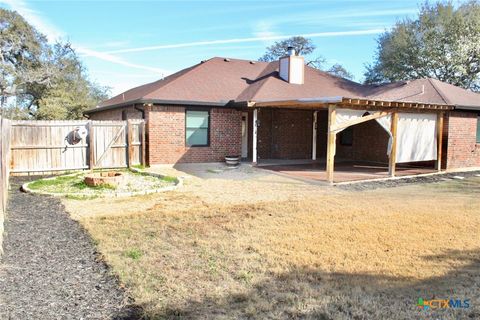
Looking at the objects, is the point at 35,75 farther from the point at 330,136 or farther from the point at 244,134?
the point at 330,136

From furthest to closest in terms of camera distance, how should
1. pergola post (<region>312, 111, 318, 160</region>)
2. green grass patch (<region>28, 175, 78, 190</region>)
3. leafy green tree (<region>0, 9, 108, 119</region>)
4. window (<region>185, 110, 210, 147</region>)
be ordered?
leafy green tree (<region>0, 9, 108, 119</region>), pergola post (<region>312, 111, 318, 160</region>), window (<region>185, 110, 210, 147</region>), green grass patch (<region>28, 175, 78, 190</region>)

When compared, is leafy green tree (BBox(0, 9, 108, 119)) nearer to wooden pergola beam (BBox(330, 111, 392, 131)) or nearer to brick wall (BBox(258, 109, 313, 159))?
brick wall (BBox(258, 109, 313, 159))

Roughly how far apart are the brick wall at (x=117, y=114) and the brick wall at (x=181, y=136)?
149cm

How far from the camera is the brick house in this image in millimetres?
13375

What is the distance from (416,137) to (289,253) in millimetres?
10384

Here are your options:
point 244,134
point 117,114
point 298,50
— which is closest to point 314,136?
point 244,134

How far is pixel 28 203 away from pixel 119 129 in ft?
Answer: 19.8

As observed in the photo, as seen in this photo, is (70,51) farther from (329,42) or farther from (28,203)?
(28,203)

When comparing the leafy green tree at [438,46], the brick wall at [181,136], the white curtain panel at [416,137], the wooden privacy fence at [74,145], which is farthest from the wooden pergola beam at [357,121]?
the leafy green tree at [438,46]

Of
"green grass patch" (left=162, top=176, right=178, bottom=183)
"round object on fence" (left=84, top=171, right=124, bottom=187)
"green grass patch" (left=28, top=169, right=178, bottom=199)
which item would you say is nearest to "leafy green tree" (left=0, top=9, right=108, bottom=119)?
"green grass patch" (left=28, top=169, right=178, bottom=199)

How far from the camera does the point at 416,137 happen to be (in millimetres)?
13914

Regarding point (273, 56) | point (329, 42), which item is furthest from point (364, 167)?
point (273, 56)

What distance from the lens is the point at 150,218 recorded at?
285 inches

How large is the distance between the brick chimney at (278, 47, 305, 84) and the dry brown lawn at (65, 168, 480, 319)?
941 cm
